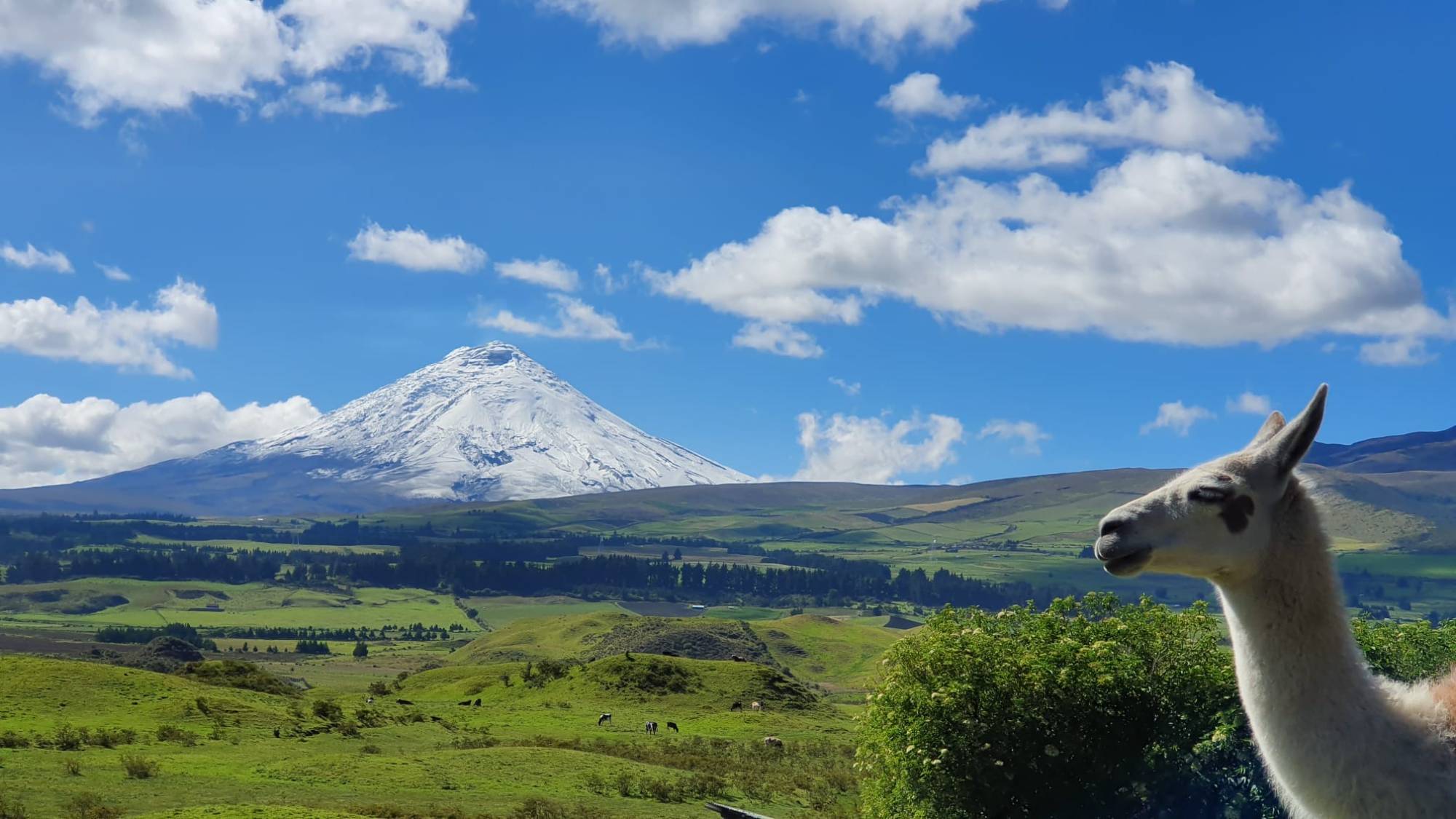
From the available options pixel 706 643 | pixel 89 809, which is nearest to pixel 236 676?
pixel 89 809

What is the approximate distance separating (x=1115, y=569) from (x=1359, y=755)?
1953 mm

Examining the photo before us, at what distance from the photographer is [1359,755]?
707cm

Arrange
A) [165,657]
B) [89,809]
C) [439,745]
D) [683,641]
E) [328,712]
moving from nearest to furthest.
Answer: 1. [89,809]
2. [439,745]
3. [328,712]
4. [165,657]
5. [683,641]

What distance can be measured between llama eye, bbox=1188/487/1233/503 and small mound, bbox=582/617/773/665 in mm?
111780

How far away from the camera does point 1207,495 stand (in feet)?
23.0

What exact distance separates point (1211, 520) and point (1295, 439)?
2.19ft

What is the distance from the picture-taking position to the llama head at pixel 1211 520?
270 inches

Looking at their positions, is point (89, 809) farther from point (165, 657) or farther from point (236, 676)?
point (165, 657)

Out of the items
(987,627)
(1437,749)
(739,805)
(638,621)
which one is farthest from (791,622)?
(1437,749)

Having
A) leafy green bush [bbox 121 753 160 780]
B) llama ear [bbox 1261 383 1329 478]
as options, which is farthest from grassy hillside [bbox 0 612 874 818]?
llama ear [bbox 1261 383 1329 478]

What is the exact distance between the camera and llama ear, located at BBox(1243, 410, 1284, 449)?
7.47 meters

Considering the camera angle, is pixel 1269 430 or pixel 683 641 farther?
pixel 683 641

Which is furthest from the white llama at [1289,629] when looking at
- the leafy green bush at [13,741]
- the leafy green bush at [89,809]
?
the leafy green bush at [13,741]

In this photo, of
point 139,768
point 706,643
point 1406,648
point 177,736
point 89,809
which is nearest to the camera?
point 1406,648
